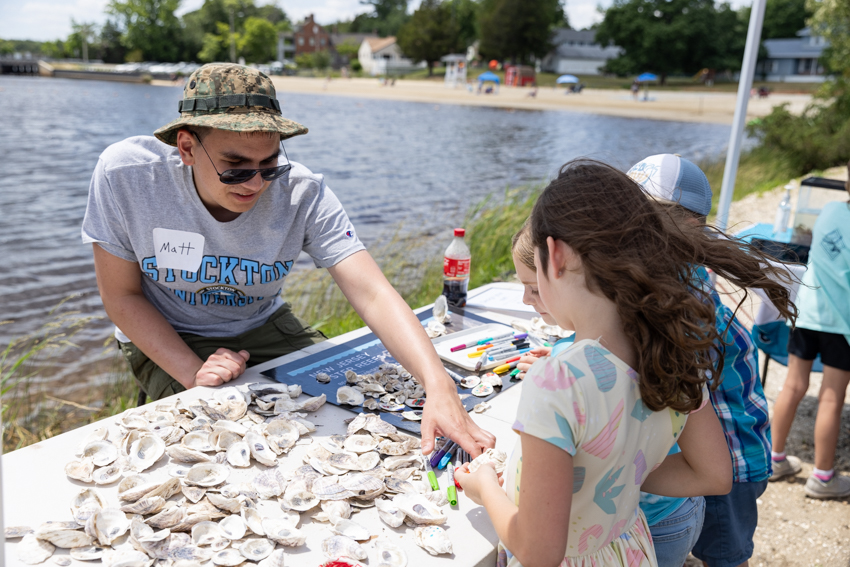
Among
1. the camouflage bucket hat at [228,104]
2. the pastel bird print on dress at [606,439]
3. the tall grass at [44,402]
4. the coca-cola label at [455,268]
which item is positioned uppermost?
the camouflage bucket hat at [228,104]

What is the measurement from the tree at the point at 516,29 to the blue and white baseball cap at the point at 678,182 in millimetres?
63636

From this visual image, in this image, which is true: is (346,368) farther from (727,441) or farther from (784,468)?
(784,468)

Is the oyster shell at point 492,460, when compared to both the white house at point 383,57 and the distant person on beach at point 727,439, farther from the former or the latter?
the white house at point 383,57

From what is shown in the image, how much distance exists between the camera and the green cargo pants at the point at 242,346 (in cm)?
234

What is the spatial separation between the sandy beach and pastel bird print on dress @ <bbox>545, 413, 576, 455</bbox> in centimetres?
3131

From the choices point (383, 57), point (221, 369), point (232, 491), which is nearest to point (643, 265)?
point (232, 491)

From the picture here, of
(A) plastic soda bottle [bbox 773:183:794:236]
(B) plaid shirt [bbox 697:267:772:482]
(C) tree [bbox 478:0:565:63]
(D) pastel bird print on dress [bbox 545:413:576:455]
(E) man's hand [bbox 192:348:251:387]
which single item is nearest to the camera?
(D) pastel bird print on dress [bbox 545:413:576:455]

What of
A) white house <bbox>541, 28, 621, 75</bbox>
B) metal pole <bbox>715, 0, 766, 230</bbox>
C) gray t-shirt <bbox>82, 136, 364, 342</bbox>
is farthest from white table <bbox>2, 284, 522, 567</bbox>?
white house <bbox>541, 28, 621, 75</bbox>

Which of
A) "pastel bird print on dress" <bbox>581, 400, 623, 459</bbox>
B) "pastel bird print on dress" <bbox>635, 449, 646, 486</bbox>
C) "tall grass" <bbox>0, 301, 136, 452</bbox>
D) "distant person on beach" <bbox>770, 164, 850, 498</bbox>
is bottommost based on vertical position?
"tall grass" <bbox>0, 301, 136, 452</bbox>

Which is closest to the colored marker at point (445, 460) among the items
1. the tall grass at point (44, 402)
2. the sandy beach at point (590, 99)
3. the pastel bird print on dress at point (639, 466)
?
the pastel bird print on dress at point (639, 466)

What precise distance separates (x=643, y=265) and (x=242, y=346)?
1.78m

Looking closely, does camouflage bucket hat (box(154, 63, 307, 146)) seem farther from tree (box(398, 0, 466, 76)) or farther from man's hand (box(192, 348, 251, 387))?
tree (box(398, 0, 466, 76))

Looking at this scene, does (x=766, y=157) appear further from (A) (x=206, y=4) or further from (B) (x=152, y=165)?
(A) (x=206, y=4)

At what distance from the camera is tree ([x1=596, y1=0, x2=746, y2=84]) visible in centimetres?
5297
